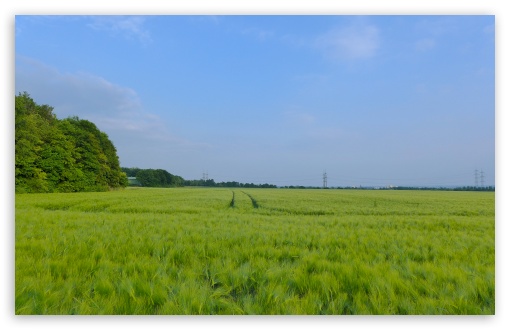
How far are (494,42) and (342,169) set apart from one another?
8.70ft

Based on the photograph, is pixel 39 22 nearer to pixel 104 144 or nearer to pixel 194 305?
pixel 104 144

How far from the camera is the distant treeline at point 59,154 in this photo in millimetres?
3748

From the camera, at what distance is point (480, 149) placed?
365cm

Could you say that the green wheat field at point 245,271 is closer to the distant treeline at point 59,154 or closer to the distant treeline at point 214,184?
the distant treeline at point 59,154

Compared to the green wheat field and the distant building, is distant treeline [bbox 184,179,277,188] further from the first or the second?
the green wheat field

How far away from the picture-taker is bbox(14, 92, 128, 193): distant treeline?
3.75 meters

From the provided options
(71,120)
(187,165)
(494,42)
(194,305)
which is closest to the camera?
(194,305)

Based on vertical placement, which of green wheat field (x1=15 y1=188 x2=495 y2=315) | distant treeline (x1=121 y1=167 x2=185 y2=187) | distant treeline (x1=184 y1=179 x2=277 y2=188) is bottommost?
green wheat field (x1=15 y1=188 x2=495 y2=315)

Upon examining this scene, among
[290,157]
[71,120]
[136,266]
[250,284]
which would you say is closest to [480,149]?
[290,157]

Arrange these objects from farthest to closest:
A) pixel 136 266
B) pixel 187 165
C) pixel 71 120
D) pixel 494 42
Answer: pixel 187 165, pixel 71 120, pixel 494 42, pixel 136 266

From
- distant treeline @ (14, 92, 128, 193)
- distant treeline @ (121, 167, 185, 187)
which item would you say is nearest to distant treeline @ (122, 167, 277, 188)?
distant treeline @ (121, 167, 185, 187)

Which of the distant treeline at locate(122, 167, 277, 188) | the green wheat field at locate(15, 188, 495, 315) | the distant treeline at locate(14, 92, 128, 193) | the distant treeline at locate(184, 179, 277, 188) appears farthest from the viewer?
the distant treeline at locate(184, 179, 277, 188)

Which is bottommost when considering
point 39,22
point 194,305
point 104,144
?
point 194,305

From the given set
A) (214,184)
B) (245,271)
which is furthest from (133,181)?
(245,271)
